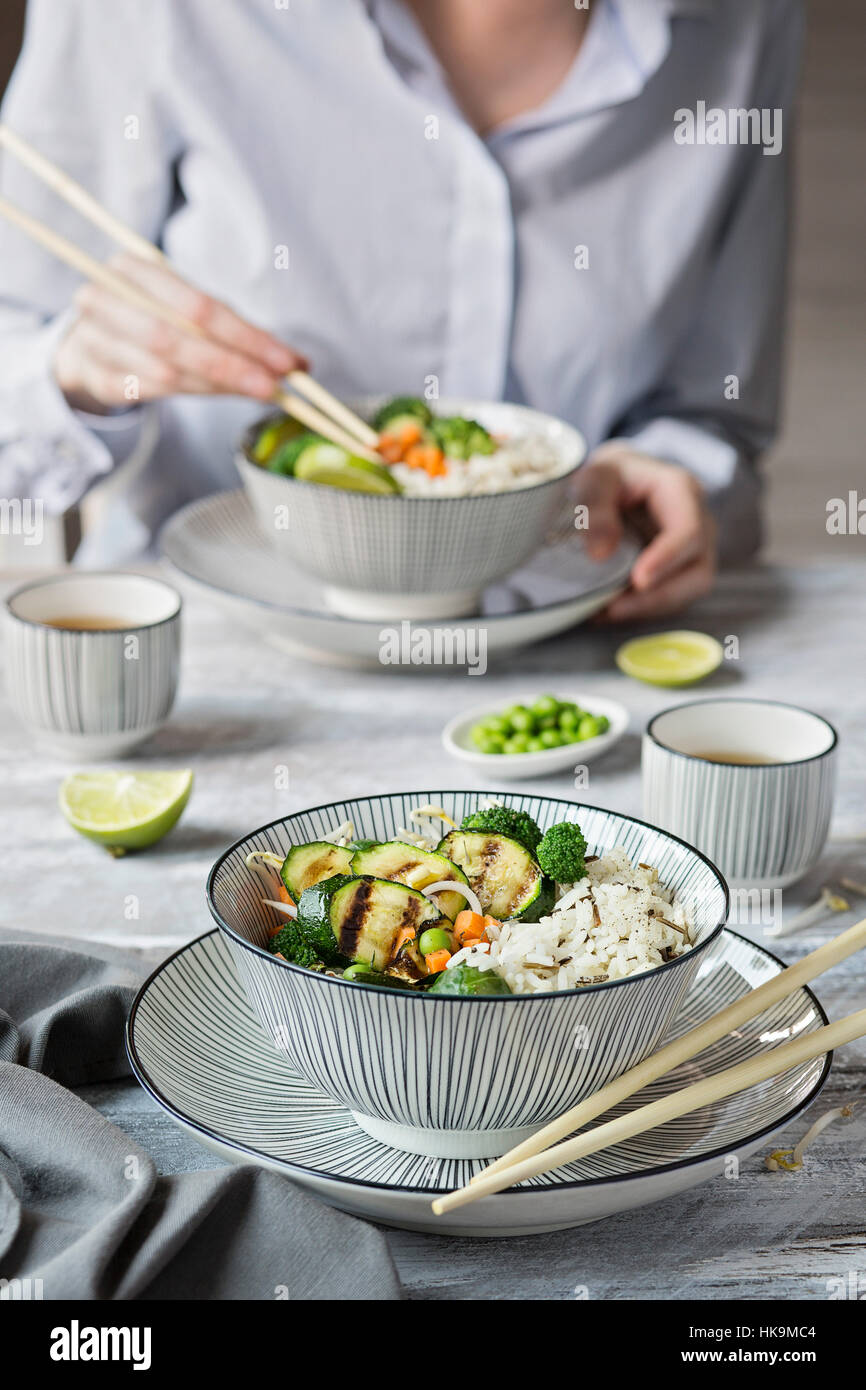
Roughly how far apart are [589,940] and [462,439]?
90cm

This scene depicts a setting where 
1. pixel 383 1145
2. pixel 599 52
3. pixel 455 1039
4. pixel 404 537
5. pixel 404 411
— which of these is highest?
pixel 599 52

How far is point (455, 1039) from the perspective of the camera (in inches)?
26.6

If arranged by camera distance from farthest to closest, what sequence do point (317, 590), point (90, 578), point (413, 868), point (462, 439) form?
point (317, 590), point (462, 439), point (90, 578), point (413, 868)

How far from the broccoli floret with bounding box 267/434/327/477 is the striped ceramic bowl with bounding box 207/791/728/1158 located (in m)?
0.82

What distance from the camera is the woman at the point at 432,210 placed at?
76.1 inches

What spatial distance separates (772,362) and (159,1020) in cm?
185

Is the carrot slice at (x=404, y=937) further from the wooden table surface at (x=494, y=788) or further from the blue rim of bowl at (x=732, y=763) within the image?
the blue rim of bowl at (x=732, y=763)

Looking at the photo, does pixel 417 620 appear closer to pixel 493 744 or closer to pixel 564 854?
pixel 493 744

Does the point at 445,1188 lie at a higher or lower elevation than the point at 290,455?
lower

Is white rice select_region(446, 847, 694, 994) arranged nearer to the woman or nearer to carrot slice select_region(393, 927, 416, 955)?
carrot slice select_region(393, 927, 416, 955)

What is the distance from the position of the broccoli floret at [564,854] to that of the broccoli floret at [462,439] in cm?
81

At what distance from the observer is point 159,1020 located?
84 cm

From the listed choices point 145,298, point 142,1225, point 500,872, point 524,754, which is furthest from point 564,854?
point 145,298

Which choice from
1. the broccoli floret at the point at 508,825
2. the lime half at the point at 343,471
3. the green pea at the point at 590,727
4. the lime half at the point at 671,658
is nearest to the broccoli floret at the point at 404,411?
the lime half at the point at 343,471
